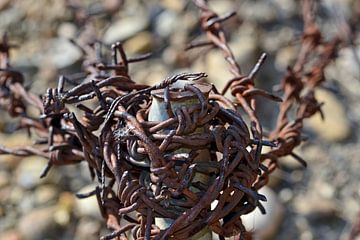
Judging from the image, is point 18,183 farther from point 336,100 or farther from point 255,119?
point 255,119

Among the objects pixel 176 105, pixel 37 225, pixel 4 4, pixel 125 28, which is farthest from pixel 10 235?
pixel 176 105

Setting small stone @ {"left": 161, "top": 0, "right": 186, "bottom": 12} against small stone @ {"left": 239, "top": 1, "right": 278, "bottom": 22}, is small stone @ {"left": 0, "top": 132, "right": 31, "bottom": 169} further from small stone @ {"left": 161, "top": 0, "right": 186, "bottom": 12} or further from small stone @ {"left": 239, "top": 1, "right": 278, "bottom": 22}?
small stone @ {"left": 239, "top": 1, "right": 278, "bottom": 22}

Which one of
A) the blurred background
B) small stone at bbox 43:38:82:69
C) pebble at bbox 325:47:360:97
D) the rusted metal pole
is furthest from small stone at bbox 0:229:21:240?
the rusted metal pole

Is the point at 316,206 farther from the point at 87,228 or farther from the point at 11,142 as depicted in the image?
the point at 11,142

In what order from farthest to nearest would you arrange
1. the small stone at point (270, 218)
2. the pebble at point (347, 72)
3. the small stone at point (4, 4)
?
the small stone at point (4, 4)
the pebble at point (347, 72)
the small stone at point (270, 218)

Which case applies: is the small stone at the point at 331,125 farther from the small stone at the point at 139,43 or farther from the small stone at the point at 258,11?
the small stone at the point at 139,43

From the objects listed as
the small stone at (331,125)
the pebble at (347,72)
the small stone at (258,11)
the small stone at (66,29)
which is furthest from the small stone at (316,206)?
the small stone at (66,29)
